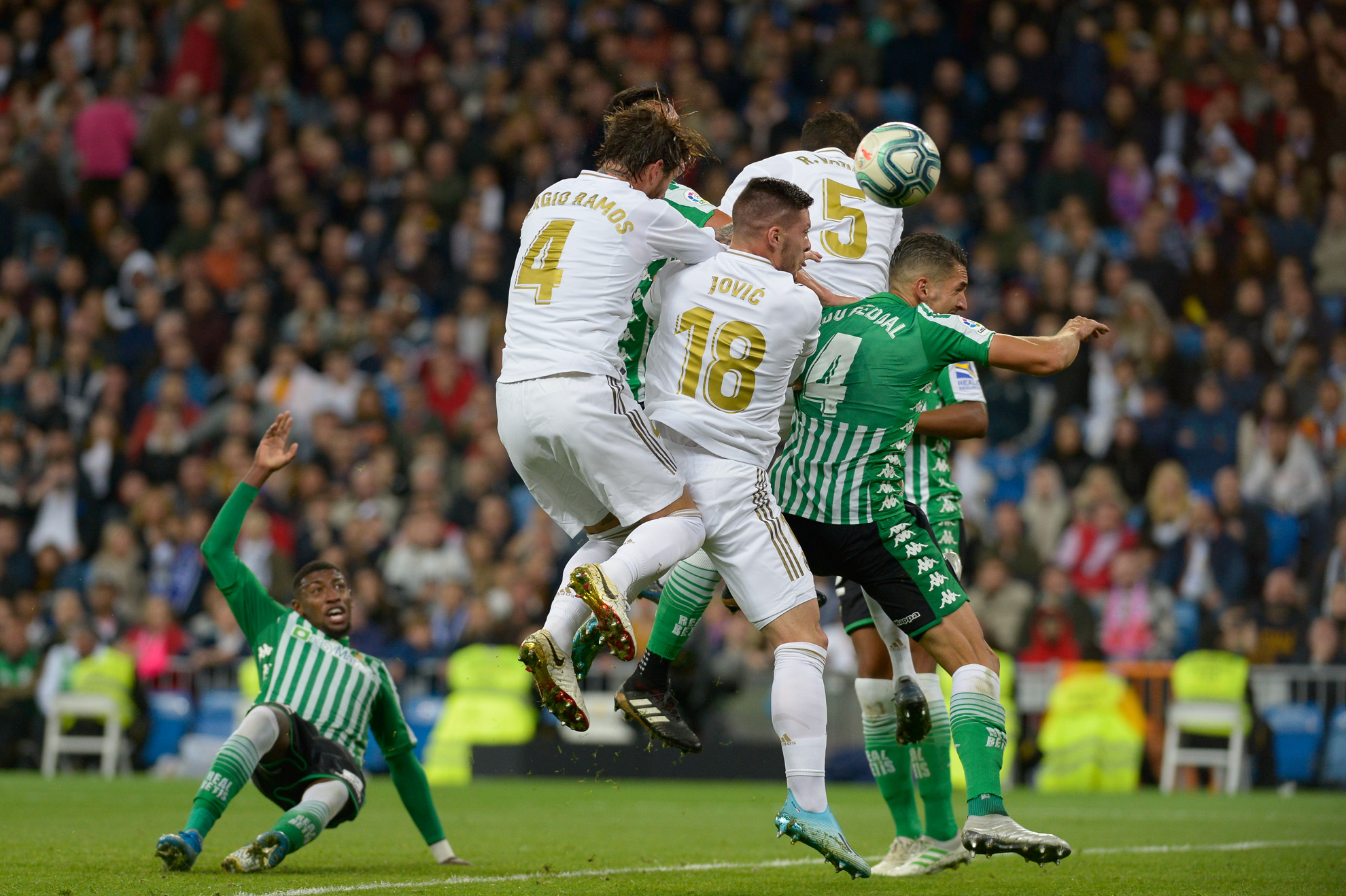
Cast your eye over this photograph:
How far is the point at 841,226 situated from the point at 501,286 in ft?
34.9

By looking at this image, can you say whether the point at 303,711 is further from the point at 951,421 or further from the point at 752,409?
the point at 951,421

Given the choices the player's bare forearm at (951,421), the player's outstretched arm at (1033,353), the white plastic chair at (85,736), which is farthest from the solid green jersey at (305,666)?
the white plastic chair at (85,736)

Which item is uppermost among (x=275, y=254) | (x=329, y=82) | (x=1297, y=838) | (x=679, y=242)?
(x=329, y=82)

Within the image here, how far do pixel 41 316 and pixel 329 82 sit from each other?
14.0ft

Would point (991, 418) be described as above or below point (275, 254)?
below

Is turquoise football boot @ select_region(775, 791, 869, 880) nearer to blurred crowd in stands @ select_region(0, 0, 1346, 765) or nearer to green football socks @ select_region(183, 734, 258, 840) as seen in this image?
green football socks @ select_region(183, 734, 258, 840)

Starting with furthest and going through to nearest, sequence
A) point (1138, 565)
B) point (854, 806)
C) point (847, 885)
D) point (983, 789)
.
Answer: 1. point (1138, 565)
2. point (854, 806)
3. point (847, 885)
4. point (983, 789)

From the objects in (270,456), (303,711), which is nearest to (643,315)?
(270,456)

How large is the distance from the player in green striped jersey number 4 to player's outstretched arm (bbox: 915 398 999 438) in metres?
0.74

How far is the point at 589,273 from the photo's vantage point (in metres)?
6.58

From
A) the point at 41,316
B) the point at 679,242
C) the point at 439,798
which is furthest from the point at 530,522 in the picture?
the point at 679,242

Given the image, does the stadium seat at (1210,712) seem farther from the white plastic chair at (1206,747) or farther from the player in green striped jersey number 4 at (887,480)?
the player in green striped jersey number 4 at (887,480)

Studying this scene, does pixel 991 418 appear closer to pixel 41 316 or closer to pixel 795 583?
pixel 795 583

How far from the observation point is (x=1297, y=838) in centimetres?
933
